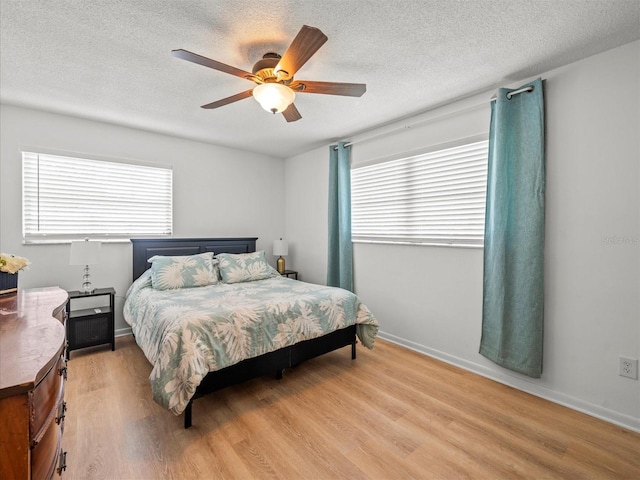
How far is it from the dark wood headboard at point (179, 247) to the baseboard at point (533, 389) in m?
2.61

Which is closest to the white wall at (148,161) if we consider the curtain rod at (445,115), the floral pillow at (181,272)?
the floral pillow at (181,272)

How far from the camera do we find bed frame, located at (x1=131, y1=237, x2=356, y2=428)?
6.98ft

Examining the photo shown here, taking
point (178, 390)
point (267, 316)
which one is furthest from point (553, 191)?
point (178, 390)

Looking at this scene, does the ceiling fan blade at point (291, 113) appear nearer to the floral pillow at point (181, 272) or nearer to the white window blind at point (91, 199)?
the floral pillow at point (181, 272)

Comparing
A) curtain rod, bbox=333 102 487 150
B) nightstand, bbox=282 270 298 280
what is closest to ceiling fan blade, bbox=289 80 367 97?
curtain rod, bbox=333 102 487 150

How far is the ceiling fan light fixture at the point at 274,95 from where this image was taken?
2000 millimetres

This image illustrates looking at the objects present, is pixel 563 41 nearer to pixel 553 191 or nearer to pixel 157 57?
pixel 553 191

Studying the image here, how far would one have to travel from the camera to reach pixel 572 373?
2244 millimetres

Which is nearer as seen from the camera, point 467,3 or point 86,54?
point 467,3

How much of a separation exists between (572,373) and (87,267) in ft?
14.9

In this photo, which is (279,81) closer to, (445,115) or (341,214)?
(445,115)

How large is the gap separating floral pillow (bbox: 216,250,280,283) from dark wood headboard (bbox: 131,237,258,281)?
Answer: 1.51 feet

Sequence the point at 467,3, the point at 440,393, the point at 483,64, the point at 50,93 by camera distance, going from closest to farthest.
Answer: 1. the point at 467,3
2. the point at 483,64
3. the point at 440,393
4. the point at 50,93

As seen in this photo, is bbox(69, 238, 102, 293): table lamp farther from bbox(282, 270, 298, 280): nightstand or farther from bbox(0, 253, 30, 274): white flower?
bbox(282, 270, 298, 280): nightstand
